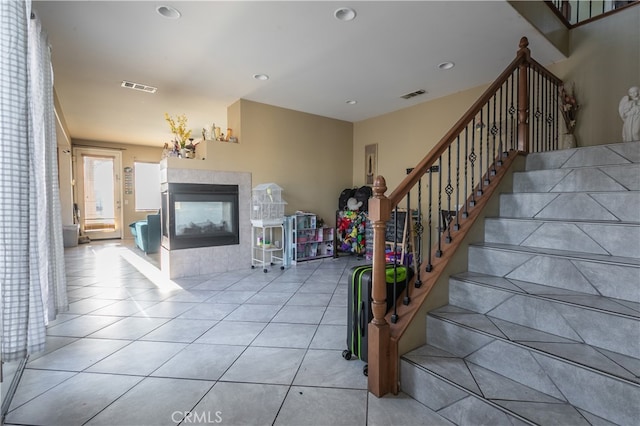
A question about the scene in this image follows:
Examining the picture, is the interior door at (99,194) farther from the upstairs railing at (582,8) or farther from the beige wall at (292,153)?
the upstairs railing at (582,8)

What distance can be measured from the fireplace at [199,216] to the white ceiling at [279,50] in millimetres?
1543

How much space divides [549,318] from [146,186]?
1012 cm

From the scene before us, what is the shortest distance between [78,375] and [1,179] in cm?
128

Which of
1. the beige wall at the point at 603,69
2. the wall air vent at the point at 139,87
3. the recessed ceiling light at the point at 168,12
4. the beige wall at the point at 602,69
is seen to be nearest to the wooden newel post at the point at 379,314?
the recessed ceiling light at the point at 168,12

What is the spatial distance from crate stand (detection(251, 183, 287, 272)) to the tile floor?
1.21 m

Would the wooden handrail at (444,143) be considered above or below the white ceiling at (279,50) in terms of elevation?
below

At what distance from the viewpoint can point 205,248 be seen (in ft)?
14.6

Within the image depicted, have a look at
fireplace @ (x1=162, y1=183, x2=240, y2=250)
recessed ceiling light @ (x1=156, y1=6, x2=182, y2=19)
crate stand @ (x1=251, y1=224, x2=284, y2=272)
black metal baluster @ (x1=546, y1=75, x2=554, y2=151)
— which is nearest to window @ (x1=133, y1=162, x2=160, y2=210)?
fireplace @ (x1=162, y1=183, x2=240, y2=250)

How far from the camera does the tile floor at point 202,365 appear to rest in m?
1.51

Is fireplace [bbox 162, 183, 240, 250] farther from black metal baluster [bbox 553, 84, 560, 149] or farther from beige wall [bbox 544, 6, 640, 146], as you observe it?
beige wall [bbox 544, 6, 640, 146]

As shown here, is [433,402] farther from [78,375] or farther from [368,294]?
[78,375]

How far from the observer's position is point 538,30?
295 centimetres

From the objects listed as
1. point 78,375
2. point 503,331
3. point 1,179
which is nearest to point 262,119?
point 1,179

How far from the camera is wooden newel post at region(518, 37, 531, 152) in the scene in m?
2.76
